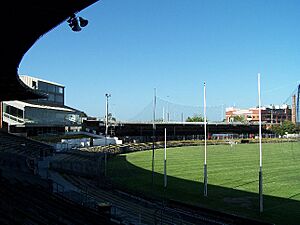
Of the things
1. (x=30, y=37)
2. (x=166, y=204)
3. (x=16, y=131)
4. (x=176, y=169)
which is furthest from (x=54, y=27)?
(x=16, y=131)

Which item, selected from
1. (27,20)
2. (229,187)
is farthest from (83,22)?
(229,187)

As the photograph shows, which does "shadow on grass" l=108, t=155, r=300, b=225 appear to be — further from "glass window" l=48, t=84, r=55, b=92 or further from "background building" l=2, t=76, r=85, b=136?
"glass window" l=48, t=84, r=55, b=92

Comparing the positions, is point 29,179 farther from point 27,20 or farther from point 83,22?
point 83,22

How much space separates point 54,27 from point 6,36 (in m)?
2.08

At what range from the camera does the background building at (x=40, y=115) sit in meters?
50.8

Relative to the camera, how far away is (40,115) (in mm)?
55094

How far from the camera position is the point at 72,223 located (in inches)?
475

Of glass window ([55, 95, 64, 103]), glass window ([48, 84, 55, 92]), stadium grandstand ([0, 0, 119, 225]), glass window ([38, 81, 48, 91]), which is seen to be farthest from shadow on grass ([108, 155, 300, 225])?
glass window ([55, 95, 64, 103])

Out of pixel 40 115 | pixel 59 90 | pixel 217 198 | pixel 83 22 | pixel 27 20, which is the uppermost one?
pixel 59 90

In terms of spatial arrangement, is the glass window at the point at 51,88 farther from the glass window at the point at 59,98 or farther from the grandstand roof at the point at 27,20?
the grandstand roof at the point at 27,20

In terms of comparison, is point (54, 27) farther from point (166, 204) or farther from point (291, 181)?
point (291, 181)

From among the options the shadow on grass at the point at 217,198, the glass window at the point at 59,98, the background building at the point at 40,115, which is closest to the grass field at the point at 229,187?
the shadow on grass at the point at 217,198

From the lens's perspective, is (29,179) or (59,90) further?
(59,90)

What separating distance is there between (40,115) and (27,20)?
44.7m
